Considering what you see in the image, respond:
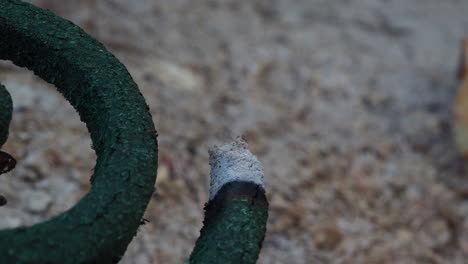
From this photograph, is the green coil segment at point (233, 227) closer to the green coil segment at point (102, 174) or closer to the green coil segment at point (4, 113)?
the green coil segment at point (102, 174)

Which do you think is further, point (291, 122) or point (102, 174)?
point (291, 122)

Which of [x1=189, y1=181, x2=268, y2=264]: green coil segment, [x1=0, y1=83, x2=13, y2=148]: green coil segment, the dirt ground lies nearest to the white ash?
[x1=189, y1=181, x2=268, y2=264]: green coil segment

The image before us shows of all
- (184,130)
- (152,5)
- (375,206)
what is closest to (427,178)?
(375,206)

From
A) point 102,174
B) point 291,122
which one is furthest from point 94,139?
point 291,122

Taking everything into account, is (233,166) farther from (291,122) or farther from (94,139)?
(291,122)

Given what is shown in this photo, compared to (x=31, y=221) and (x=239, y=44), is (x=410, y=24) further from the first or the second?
(x=31, y=221)

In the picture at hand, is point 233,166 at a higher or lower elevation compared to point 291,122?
lower

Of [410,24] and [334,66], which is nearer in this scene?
[334,66]

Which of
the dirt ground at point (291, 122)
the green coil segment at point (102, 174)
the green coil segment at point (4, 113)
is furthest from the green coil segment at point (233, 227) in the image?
the dirt ground at point (291, 122)
